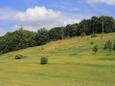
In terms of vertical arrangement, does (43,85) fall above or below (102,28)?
below

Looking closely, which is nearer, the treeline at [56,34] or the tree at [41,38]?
the treeline at [56,34]

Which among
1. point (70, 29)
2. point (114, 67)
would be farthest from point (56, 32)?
point (114, 67)

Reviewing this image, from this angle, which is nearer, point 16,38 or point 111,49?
point 111,49

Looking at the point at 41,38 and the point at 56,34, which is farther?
the point at 56,34

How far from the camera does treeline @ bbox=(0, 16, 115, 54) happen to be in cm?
16025

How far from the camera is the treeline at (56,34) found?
160250 mm

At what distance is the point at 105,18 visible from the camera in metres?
156

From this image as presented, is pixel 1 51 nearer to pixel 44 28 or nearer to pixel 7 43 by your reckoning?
pixel 7 43

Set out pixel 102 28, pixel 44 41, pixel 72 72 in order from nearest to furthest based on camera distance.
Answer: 1. pixel 72 72
2. pixel 102 28
3. pixel 44 41

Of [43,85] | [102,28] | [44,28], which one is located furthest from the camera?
[44,28]

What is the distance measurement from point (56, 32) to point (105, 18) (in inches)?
1233

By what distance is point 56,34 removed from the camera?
177m

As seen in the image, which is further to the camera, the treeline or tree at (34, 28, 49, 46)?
tree at (34, 28, 49, 46)

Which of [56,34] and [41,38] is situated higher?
[56,34]
